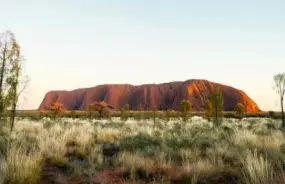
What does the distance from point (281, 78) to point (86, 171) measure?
2051cm

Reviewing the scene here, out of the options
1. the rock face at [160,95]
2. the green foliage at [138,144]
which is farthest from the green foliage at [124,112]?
the rock face at [160,95]

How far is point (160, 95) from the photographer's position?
125562 mm

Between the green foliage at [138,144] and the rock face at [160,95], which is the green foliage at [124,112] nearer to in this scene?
the green foliage at [138,144]

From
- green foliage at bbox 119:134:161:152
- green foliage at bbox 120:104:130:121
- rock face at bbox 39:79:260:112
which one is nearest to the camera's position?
green foliage at bbox 119:134:161:152

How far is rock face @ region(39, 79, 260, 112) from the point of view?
115688mm

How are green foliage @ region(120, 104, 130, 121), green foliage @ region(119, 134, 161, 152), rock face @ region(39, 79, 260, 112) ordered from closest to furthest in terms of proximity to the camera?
green foliage @ region(119, 134, 161, 152), green foliage @ region(120, 104, 130, 121), rock face @ region(39, 79, 260, 112)

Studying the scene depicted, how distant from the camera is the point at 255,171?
5.15 m

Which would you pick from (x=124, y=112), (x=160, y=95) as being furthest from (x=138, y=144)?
(x=160, y=95)

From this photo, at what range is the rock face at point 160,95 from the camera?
115688 millimetres

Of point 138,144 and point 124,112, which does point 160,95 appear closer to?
point 124,112

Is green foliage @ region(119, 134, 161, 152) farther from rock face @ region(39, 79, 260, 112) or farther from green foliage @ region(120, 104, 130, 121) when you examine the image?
rock face @ region(39, 79, 260, 112)

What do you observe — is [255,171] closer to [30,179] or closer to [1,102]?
[30,179]

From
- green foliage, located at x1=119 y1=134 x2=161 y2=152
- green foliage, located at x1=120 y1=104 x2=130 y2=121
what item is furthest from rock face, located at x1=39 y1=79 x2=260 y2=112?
green foliage, located at x1=119 y1=134 x2=161 y2=152

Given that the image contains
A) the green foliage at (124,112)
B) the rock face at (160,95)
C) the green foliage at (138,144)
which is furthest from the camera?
the rock face at (160,95)
